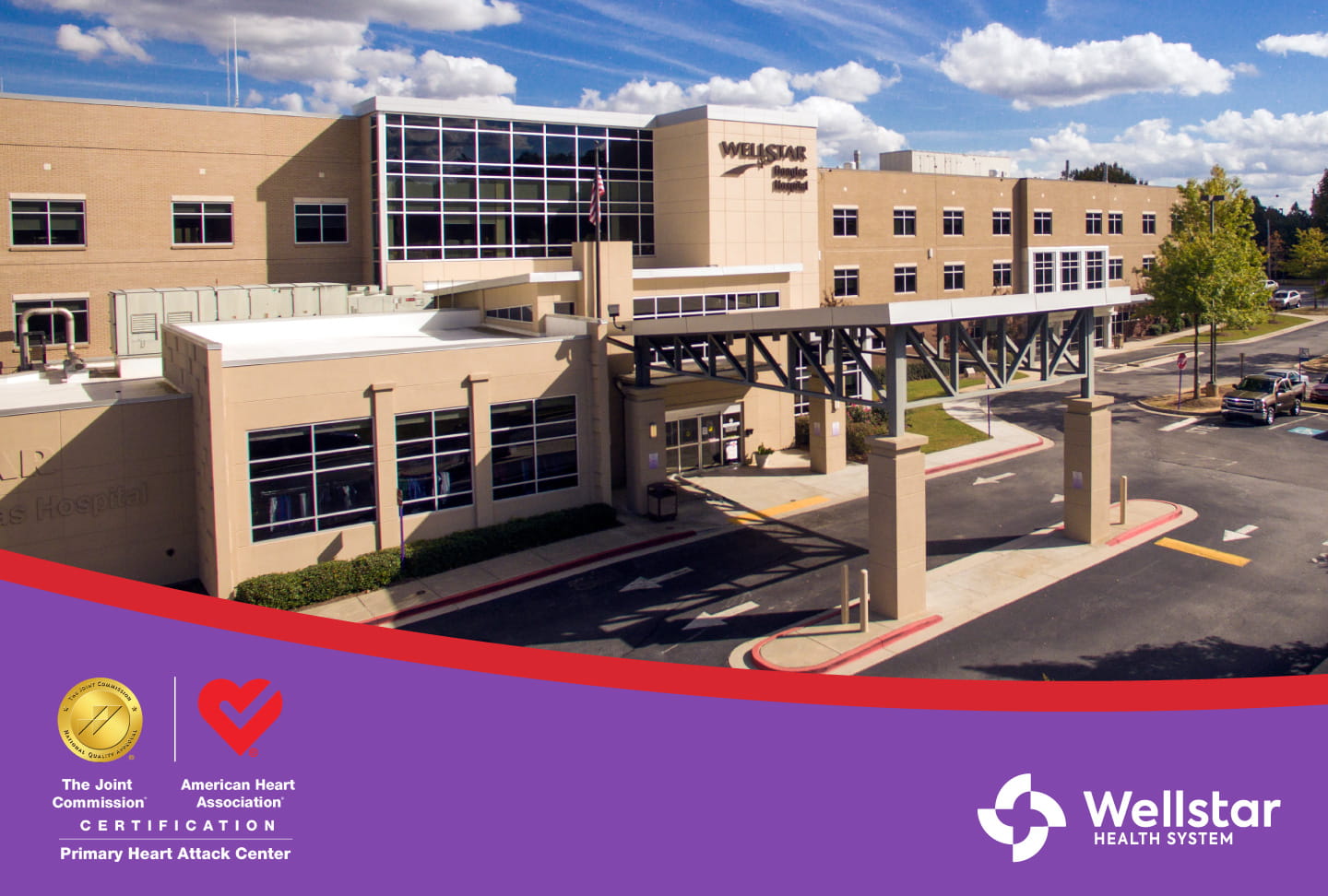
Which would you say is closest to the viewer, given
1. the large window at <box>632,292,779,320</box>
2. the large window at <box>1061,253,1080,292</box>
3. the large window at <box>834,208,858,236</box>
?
the large window at <box>632,292,779,320</box>

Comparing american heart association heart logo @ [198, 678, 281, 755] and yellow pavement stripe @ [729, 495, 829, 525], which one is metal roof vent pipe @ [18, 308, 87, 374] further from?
american heart association heart logo @ [198, 678, 281, 755]

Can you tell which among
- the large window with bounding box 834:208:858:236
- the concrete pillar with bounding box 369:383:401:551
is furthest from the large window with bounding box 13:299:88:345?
the large window with bounding box 834:208:858:236

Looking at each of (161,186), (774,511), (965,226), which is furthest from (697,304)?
(965,226)

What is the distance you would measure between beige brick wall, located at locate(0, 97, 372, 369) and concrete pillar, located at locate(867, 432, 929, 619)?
79.9 feet

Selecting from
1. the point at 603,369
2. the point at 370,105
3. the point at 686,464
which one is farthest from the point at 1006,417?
the point at 370,105

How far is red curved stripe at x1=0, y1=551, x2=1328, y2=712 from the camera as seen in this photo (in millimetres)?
12234

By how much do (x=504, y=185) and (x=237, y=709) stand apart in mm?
28906

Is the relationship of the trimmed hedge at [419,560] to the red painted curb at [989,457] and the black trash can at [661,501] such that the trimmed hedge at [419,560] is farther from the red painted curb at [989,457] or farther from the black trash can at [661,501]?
the red painted curb at [989,457]

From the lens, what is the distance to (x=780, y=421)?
34.2 m

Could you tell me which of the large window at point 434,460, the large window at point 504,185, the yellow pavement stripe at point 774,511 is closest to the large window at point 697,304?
the large window at point 504,185

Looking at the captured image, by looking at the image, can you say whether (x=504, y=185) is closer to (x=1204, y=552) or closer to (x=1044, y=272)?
(x=1204, y=552)

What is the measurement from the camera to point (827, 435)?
30.8 metres

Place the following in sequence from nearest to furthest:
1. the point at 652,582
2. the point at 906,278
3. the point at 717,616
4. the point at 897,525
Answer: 1. the point at 897,525
2. the point at 717,616
3. the point at 652,582
4. the point at 906,278

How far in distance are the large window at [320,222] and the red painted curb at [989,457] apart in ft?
75.2
